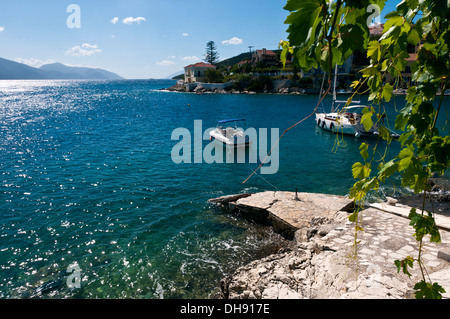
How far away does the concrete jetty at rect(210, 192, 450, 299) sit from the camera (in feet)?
16.8

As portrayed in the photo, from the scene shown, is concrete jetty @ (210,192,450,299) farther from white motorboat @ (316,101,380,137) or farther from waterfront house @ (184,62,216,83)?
waterfront house @ (184,62,216,83)

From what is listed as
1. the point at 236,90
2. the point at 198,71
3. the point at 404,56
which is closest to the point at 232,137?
the point at 404,56

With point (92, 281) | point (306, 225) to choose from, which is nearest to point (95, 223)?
point (92, 281)

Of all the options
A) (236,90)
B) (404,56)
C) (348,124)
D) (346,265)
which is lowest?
(346,265)

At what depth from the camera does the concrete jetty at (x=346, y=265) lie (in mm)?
5117

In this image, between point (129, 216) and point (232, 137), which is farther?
point (232, 137)

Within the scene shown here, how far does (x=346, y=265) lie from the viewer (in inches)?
241

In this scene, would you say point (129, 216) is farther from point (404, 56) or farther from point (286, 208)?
point (404, 56)

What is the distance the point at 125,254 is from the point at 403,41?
36.6 feet

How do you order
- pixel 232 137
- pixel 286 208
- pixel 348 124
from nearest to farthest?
pixel 286 208 < pixel 232 137 < pixel 348 124

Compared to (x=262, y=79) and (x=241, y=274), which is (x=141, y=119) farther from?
(x=262, y=79)

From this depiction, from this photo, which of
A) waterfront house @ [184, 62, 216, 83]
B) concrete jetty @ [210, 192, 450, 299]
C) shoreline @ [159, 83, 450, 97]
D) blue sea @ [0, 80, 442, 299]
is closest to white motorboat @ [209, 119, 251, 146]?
blue sea @ [0, 80, 442, 299]

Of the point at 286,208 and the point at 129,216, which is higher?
the point at 286,208

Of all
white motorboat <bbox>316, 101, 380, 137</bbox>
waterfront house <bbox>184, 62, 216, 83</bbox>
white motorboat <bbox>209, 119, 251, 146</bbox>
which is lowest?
white motorboat <bbox>209, 119, 251, 146</bbox>
